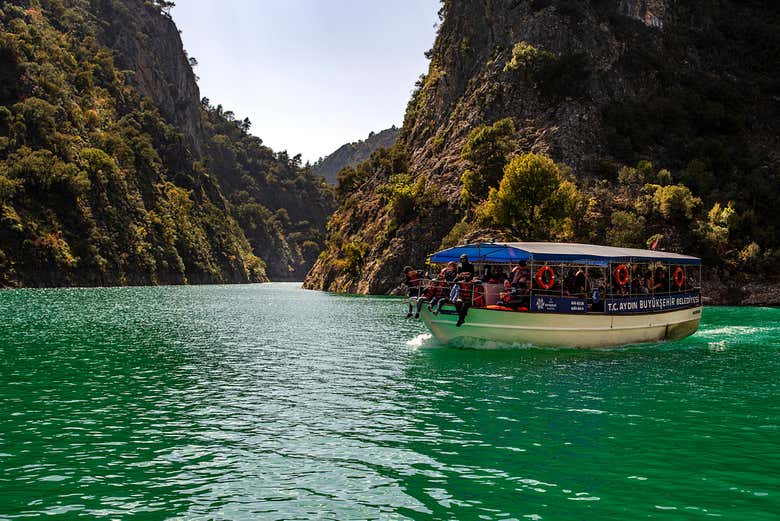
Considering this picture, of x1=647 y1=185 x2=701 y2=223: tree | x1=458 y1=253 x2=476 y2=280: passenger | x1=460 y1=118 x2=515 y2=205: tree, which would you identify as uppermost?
x1=460 y1=118 x2=515 y2=205: tree

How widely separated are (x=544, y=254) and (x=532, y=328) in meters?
3.86

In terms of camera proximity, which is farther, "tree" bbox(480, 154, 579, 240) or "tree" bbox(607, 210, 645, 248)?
"tree" bbox(480, 154, 579, 240)

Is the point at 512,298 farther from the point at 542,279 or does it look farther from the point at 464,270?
the point at 464,270

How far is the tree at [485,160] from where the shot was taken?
10369cm

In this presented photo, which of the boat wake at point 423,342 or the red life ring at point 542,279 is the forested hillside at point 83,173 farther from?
the red life ring at point 542,279

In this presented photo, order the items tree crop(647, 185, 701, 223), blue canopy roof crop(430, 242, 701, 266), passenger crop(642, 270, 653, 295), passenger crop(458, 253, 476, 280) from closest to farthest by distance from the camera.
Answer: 1. blue canopy roof crop(430, 242, 701, 266)
2. passenger crop(458, 253, 476, 280)
3. passenger crop(642, 270, 653, 295)
4. tree crop(647, 185, 701, 223)

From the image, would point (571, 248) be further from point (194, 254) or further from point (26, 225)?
point (194, 254)

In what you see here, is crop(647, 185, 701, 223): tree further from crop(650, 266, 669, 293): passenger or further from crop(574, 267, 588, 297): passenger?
crop(574, 267, 588, 297): passenger

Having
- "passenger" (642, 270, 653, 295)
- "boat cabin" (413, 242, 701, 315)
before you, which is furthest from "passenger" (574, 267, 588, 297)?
"passenger" (642, 270, 653, 295)

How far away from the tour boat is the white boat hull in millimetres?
51

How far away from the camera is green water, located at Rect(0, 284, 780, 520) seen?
12188 mm

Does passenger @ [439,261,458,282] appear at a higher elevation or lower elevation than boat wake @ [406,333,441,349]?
higher

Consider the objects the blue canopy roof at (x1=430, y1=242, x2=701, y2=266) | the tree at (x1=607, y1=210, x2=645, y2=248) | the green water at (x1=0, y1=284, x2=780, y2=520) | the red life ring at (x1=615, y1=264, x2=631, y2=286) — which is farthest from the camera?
the tree at (x1=607, y1=210, x2=645, y2=248)

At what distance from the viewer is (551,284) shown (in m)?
35.1
